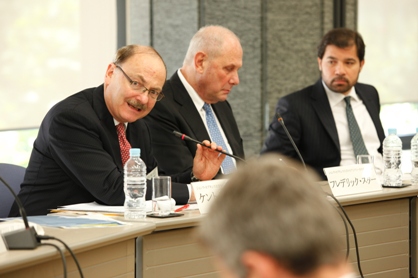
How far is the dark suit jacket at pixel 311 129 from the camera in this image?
169 inches

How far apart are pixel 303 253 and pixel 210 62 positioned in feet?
10.1

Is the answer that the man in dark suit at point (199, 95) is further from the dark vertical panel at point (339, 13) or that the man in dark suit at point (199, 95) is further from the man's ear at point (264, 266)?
the man's ear at point (264, 266)

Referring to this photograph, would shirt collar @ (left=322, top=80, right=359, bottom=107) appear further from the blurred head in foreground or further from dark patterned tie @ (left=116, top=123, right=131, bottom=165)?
the blurred head in foreground

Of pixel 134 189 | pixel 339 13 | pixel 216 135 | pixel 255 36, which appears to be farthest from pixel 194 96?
pixel 339 13

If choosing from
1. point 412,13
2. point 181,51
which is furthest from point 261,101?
point 412,13

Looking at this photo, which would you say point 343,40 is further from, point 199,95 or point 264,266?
point 264,266

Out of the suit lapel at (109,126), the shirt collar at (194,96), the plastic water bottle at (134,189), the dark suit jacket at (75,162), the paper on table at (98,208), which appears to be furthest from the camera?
the shirt collar at (194,96)

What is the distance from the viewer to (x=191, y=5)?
520 cm

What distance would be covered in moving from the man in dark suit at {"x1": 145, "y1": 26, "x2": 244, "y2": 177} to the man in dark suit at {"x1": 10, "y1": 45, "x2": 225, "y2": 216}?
40 centimetres

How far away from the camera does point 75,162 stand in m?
2.92

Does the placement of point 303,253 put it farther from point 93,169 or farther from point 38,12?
point 38,12

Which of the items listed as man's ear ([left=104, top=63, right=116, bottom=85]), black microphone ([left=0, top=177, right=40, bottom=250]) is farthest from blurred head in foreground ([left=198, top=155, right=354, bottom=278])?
man's ear ([left=104, top=63, right=116, bottom=85])

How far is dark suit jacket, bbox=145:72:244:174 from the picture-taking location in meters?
3.59

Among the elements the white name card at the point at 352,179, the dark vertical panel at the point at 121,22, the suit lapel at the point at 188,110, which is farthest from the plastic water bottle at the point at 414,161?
the dark vertical panel at the point at 121,22
